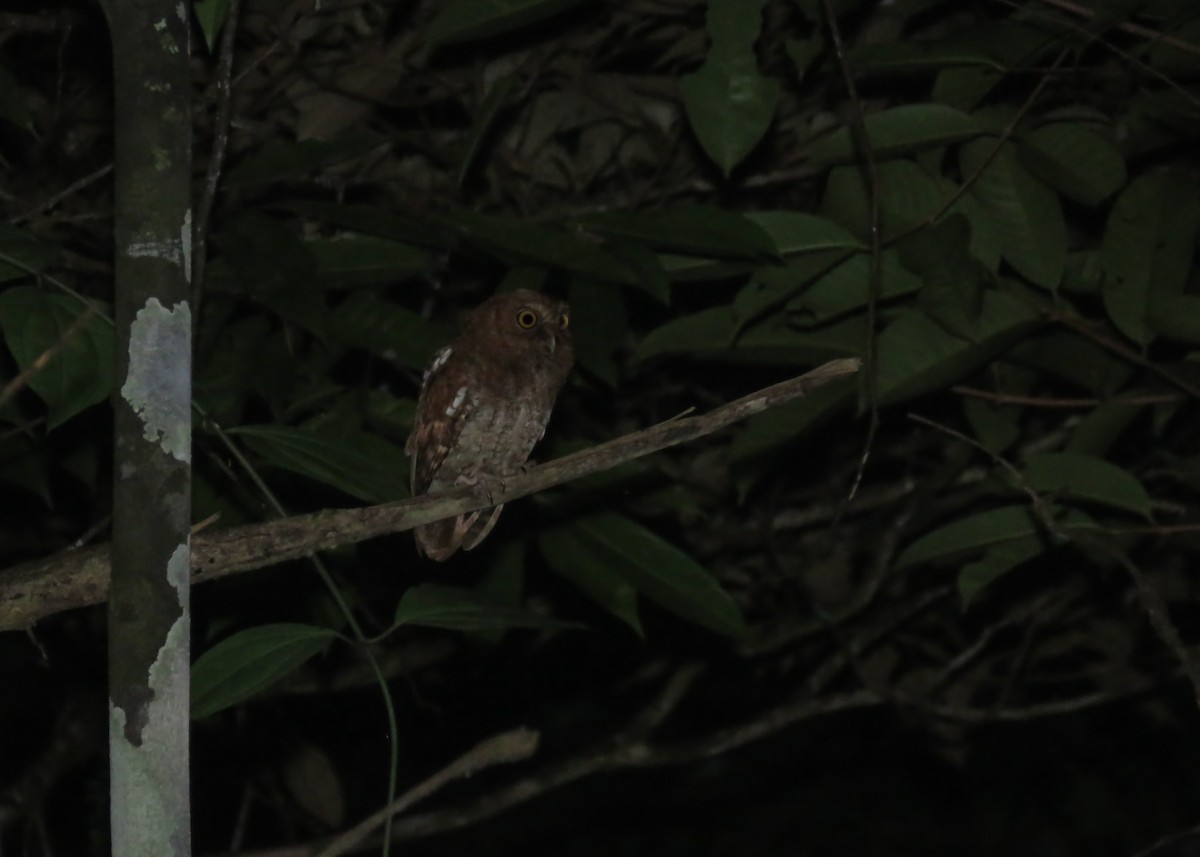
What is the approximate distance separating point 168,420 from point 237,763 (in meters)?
3.20

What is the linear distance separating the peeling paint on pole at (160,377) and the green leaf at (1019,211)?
191 centimetres

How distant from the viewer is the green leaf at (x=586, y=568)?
10.2 feet

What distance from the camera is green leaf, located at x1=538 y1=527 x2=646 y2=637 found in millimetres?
3113

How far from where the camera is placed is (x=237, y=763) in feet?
15.1

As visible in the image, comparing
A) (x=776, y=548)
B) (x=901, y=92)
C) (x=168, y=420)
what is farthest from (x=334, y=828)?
(x=168, y=420)

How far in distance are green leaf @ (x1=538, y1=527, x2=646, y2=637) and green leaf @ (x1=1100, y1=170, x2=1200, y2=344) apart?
→ 112 cm

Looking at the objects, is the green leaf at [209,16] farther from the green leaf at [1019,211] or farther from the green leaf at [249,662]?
the green leaf at [1019,211]

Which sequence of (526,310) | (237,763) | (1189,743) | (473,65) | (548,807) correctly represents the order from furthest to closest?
(1189,743) < (548,807) < (237,763) < (473,65) < (526,310)

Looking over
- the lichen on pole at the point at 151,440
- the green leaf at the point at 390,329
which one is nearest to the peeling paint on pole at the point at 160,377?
the lichen on pole at the point at 151,440

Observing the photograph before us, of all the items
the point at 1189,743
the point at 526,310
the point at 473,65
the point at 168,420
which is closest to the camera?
the point at 168,420

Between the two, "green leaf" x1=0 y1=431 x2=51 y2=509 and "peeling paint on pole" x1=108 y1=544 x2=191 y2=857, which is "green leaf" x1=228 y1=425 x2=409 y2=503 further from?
"green leaf" x1=0 y1=431 x2=51 y2=509

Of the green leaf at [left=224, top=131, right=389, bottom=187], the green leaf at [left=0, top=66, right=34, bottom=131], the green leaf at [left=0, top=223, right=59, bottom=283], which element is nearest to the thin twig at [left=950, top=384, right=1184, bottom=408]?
the green leaf at [left=224, top=131, right=389, bottom=187]

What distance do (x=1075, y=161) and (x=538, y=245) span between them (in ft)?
3.57

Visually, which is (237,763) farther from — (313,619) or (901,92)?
(901,92)
